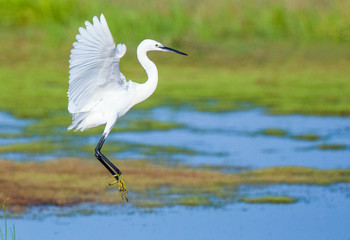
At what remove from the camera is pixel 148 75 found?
622cm

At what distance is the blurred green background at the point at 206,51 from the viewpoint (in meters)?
14.8

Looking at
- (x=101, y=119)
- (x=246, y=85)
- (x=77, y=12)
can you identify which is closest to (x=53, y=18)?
(x=77, y=12)

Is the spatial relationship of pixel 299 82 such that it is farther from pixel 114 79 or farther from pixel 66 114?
pixel 114 79

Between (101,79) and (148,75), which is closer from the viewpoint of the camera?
(101,79)

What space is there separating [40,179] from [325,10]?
40.5 feet

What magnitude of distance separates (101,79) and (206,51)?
1211cm

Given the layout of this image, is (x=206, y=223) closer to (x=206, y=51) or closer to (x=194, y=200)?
(x=194, y=200)

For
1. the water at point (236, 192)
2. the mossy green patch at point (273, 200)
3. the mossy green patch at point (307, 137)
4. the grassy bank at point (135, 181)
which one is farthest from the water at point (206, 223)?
the mossy green patch at point (307, 137)

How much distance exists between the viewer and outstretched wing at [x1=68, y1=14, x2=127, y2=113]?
5715 mm

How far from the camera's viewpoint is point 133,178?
9617 millimetres

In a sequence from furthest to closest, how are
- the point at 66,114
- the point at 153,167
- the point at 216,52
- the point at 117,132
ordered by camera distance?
1. the point at 216,52
2. the point at 66,114
3. the point at 117,132
4. the point at 153,167

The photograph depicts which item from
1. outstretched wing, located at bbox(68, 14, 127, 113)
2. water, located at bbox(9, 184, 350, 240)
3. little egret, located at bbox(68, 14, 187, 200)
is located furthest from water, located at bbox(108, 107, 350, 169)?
outstretched wing, located at bbox(68, 14, 127, 113)

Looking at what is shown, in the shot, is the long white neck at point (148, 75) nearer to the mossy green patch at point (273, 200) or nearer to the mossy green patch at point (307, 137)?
the mossy green patch at point (273, 200)

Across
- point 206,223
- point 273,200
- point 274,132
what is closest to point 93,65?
point 206,223
